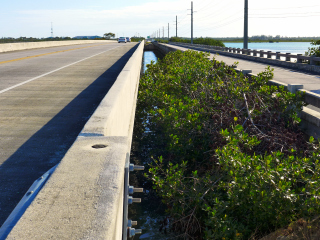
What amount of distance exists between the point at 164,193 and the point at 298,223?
7.02 feet

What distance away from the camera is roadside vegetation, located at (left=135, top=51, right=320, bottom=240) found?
17.5ft

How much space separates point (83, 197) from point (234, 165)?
3.52 meters

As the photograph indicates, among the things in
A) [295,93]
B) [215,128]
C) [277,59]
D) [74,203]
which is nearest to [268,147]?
[215,128]

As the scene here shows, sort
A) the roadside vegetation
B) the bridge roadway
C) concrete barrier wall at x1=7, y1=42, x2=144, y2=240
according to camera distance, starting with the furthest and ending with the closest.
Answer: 1. the roadside vegetation
2. the bridge roadway
3. concrete barrier wall at x1=7, y1=42, x2=144, y2=240

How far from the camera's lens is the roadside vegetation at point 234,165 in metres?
5.33

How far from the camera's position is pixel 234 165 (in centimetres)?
568

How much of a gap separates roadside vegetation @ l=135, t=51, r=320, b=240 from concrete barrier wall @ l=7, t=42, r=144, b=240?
Result: 2.29 metres

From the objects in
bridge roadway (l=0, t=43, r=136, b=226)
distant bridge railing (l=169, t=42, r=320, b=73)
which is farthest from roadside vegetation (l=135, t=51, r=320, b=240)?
distant bridge railing (l=169, t=42, r=320, b=73)

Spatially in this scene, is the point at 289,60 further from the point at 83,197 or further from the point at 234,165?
the point at 83,197

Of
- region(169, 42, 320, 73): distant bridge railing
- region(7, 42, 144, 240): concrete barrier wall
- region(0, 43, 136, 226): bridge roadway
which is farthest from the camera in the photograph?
region(169, 42, 320, 73): distant bridge railing

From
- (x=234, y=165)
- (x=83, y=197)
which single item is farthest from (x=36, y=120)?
(x=83, y=197)

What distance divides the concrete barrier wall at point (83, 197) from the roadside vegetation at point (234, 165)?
2.29 metres

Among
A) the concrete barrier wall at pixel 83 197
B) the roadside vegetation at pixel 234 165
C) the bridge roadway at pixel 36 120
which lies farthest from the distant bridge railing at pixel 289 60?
the concrete barrier wall at pixel 83 197

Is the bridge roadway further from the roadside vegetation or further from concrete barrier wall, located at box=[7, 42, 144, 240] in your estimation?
the roadside vegetation
